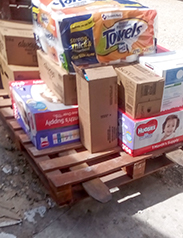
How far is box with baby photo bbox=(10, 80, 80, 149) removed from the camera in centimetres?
226

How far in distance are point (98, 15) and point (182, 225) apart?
5.49ft

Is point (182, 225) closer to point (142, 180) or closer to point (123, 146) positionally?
point (142, 180)

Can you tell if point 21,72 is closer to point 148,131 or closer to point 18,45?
point 18,45

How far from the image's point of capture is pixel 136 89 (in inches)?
79.4

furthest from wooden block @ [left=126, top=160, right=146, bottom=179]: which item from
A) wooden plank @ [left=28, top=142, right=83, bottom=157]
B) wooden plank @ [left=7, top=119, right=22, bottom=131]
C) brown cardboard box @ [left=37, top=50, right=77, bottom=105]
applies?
wooden plank @ [left=7, top=119, right=22, bottom=131]

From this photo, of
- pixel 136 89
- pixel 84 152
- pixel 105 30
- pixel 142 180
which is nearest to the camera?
pixel 136 89

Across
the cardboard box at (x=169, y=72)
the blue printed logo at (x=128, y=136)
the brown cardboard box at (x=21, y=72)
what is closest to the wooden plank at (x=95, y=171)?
the blue printed logo at (x=128, y=136)

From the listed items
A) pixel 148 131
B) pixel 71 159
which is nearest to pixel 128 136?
pixel 148 131

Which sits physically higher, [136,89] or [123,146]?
[136,89]

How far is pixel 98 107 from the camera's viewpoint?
7.00 ft

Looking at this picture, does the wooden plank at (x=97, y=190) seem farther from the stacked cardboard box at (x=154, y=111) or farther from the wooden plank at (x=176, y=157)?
the wooden plank at (x=176, y=157)

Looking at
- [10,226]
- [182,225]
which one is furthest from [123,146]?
[10,226]

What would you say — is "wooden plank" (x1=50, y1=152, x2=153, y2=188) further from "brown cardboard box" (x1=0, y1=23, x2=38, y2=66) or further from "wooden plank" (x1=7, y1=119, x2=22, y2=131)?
"brown cardboard box" (x1=0, y1=23, x2=38, y2=66)

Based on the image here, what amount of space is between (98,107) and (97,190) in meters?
0.61
